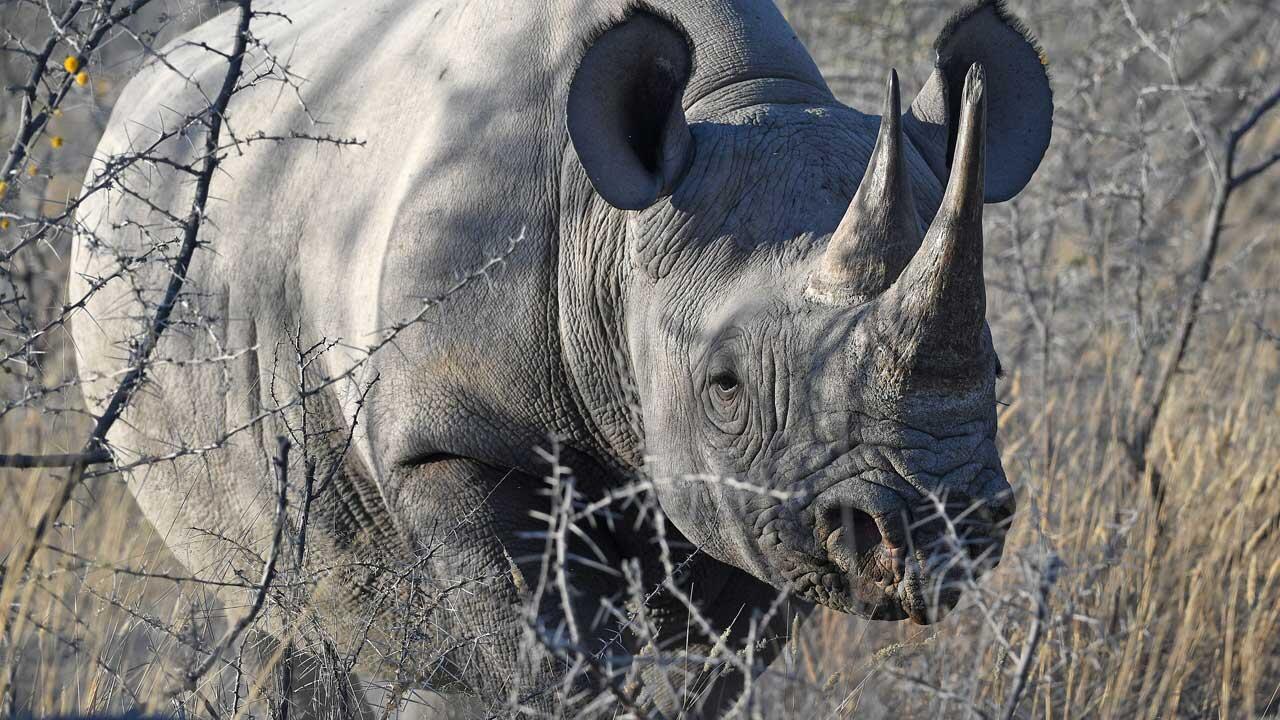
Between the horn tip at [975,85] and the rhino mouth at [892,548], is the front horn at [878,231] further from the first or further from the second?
the rhino mouth at [892,548]

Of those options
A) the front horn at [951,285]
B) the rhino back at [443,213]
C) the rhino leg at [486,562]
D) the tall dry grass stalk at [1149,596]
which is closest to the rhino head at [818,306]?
the front horn at [951,285]

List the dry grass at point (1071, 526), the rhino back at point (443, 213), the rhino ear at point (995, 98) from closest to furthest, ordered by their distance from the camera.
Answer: the dry grass at point (1071, 526) → the rhino back at point (443, 213) → the rhino ear at point (995, 98)

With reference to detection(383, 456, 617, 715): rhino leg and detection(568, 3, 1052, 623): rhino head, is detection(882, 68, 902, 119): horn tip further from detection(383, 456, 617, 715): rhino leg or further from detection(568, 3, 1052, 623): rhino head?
detection(383, 456, 617, 715): rhino leg

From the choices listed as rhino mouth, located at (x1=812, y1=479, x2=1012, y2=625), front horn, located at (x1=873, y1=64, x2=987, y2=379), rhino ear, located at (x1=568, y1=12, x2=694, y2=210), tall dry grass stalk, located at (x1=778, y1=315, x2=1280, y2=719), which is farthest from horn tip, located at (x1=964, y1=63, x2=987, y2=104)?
tall dry grass stalk, located at (x1=778, y1=315, x2=1280, y2=719)

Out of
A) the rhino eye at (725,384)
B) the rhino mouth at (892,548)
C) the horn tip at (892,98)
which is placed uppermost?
the horn tip at (892,98)

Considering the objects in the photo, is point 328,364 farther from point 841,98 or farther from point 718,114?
point 841,98

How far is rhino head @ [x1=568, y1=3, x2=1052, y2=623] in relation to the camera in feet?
9.53

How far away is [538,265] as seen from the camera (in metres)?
3.72

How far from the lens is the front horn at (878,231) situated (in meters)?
3.05

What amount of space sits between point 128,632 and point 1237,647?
122 inches

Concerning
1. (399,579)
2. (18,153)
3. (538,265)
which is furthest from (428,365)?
(18,153)

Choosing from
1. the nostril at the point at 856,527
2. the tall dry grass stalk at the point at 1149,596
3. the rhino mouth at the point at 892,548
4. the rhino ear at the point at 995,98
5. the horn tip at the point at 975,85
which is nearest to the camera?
the horn tip at the point at 975,85

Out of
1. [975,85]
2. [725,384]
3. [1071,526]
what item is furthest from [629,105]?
[1071,526]

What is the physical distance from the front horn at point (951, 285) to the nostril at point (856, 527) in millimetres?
307
